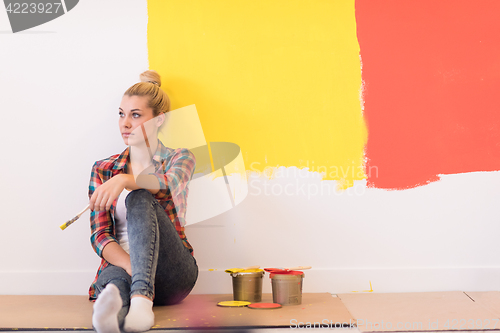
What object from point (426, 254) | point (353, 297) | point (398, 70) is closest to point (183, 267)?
→ point (353, 297)

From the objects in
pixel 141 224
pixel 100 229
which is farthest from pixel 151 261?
pixel 100 229

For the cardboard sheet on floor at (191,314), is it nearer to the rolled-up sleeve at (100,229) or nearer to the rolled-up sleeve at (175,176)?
the rolled-up sleeve at (100,229)

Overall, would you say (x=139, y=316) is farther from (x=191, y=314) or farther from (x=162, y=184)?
(x=162, y=184)

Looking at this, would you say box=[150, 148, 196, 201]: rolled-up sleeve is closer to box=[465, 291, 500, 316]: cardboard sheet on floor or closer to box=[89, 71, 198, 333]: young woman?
box=[89, 71, 198, 333]: young woman

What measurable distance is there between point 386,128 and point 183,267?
3.53 ft

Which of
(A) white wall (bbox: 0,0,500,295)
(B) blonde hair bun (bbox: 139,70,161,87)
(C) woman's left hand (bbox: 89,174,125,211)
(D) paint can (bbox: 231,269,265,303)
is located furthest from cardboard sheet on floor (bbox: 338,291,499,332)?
(B) blonde hair bun (bbox: 139,70,161,87)

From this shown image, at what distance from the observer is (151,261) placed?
1148 millimetres

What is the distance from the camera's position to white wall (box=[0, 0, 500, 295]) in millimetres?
1787

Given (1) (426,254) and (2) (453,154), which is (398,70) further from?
(1) (426,254)

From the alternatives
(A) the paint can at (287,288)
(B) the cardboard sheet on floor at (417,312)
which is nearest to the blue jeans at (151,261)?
(A) the paint can at (287,288)

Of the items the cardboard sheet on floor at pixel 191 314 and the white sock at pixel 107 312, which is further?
the cardboard sheet on floor at pixel 191 314

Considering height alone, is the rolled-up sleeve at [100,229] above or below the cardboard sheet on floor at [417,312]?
above

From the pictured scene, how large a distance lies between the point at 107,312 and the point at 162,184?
1.47 ft

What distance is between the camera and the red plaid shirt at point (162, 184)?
136 cm
